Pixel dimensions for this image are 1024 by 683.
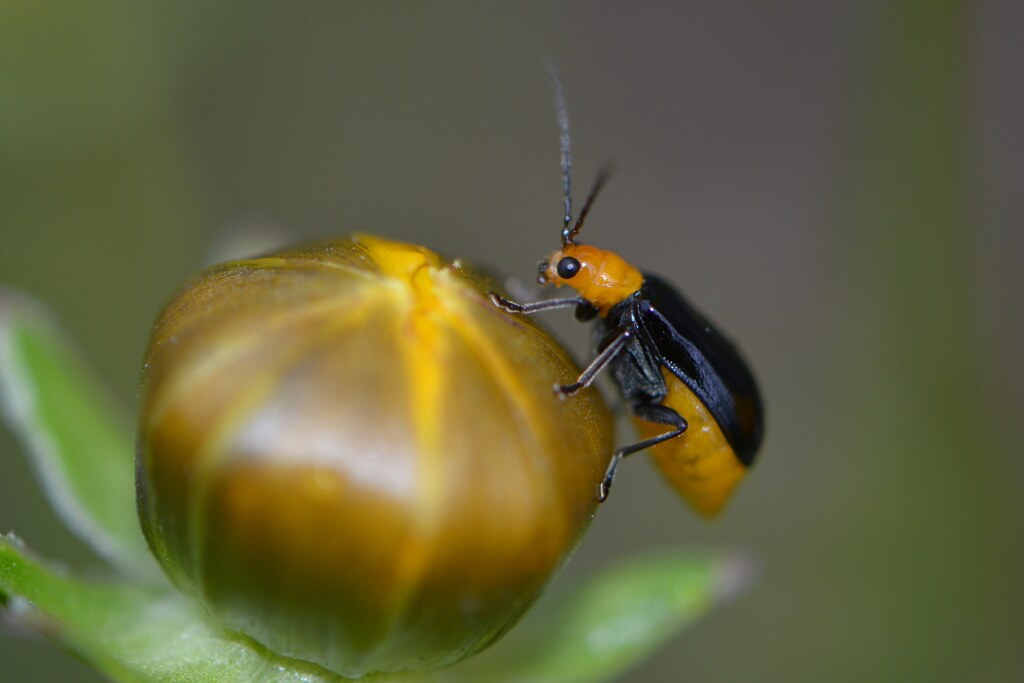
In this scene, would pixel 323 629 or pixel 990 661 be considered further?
pixel 990 661

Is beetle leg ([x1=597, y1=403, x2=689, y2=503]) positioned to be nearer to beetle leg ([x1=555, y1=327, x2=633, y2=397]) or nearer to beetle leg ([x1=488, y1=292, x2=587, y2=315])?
beetle leg ([x1=555, y1=327, x2=633, y2=397])

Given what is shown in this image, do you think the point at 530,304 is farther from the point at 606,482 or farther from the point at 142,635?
Result: the point at 142,635

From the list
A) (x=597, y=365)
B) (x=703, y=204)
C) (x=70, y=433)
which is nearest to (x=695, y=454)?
(x=597, y=365)

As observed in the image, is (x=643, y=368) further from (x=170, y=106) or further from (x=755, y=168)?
(x=755, y=168)

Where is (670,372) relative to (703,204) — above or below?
above

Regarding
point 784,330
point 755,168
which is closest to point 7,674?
point 784,330

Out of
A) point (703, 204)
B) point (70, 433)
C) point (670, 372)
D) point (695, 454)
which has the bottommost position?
point (703, 204)

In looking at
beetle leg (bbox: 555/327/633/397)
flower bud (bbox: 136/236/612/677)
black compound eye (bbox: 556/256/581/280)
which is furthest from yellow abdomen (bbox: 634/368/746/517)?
flower bud (bbox: 136/236/612/677)
